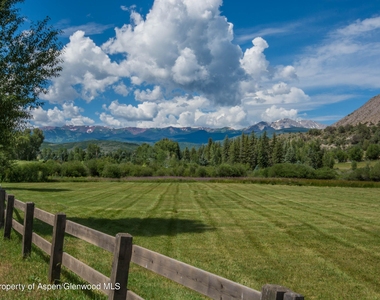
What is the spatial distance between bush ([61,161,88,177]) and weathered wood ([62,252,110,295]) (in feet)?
245

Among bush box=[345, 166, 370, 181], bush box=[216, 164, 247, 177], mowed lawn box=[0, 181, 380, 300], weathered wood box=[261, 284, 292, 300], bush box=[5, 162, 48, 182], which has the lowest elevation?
bush box=[5, 162, 48, 182]

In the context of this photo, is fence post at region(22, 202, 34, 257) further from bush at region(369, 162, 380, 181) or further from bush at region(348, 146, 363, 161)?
bush at region(348, 146, 363, 161)

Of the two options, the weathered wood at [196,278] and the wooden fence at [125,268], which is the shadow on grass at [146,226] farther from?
the weathered wood at [196,278]

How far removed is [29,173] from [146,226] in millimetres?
53421

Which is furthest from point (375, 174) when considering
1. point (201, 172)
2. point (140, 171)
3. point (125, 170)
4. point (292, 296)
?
point (292, 296)

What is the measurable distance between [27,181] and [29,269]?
62134 mm

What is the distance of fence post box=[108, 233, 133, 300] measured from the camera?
4723mm

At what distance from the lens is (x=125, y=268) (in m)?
4.78

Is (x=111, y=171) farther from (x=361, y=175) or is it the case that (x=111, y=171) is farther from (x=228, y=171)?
(x=361, y=175)

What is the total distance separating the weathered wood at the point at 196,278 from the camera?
322 centimetres

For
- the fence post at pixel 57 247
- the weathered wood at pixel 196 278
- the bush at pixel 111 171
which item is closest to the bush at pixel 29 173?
the bush at pixel 111 171

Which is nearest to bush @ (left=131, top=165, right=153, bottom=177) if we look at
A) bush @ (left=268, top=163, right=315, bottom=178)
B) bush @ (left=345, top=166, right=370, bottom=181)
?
bush @ (left=268, top=163, right=315, bottom=178)

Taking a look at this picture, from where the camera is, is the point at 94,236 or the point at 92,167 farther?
the point at 92,167

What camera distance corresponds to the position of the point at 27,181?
63625 mm
